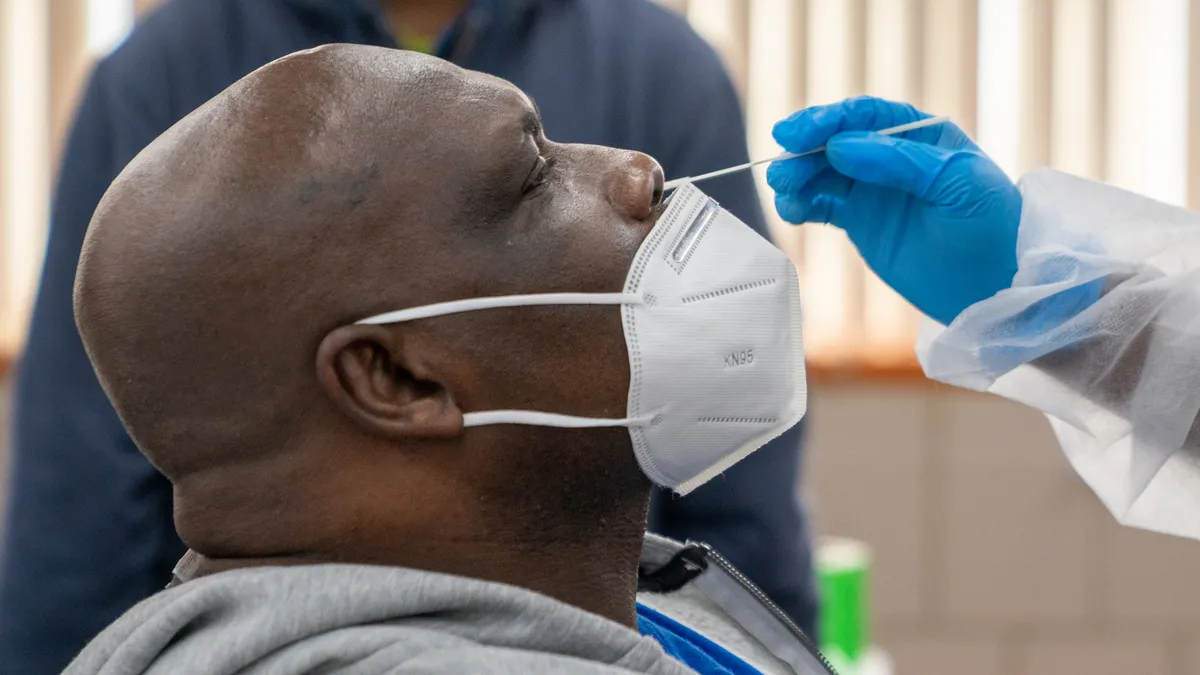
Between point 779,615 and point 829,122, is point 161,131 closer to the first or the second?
point 829,122

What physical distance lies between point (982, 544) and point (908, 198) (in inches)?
89.3

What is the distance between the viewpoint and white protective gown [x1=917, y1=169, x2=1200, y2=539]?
1.17m

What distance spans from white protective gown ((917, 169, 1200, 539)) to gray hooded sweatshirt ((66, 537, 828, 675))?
43cm

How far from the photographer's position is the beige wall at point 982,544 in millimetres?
3400

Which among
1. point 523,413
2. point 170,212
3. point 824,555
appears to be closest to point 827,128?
point 523,413

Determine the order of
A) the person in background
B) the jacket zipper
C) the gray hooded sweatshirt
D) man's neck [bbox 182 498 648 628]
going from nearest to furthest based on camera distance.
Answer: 1. the gray hooded sweatshirt
2. man's neck [bbox 182 498 648 628]
3. the jacket zipper
4. the person in background

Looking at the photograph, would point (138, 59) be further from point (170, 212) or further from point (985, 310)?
point (985, 310)

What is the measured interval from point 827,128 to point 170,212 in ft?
2.03

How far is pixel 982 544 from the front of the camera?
341 cm

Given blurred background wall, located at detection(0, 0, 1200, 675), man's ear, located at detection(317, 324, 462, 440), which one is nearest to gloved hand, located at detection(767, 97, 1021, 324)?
man's ear, located at detection(317, 324, 462, 440)

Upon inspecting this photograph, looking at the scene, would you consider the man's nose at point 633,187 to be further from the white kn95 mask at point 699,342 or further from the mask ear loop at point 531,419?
the mask ear loop at point 531,419

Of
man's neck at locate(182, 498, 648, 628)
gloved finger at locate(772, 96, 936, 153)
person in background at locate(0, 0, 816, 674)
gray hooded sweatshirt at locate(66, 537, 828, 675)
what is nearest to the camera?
gray hooded sweatshirt at locate(66, 537, 828, 675)

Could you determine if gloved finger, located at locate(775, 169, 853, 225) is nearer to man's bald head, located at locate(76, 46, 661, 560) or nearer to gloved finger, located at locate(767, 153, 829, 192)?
gloved finger, located at locate(767, 153, 829, 192)

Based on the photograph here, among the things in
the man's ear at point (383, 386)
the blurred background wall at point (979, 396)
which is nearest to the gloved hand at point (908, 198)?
the man's ear at point (383, 386)
